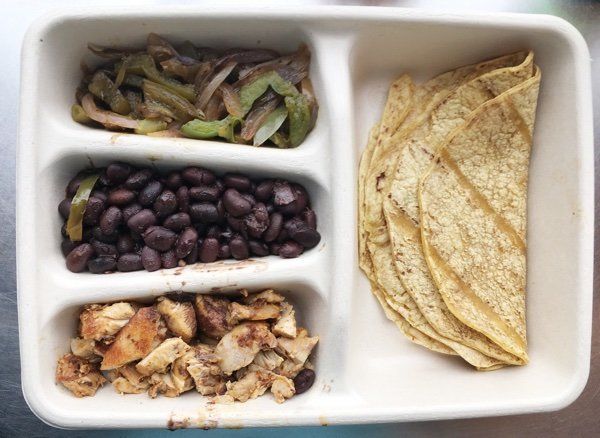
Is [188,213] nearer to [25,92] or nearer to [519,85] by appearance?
[25,92]

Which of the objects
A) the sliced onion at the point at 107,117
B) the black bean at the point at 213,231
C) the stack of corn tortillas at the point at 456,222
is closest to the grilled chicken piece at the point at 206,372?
the black bean at the point at 213,231

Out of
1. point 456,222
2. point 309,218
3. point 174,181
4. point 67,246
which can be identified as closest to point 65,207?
point 67,246

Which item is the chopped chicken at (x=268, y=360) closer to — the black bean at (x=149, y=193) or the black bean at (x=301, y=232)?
the black bean at (x=301, y=232)

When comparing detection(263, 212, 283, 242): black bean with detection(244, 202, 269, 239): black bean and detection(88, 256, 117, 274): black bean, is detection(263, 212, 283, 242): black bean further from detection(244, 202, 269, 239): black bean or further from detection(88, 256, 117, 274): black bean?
detection(88, 256, 117, 274): black bean

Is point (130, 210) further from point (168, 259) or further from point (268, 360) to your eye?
point (268, 360)

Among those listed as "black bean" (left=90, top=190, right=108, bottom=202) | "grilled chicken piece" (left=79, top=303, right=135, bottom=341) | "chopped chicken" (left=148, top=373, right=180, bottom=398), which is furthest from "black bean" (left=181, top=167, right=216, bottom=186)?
"chopped chicken" (left=148, top=373, right=180, bottom=398)

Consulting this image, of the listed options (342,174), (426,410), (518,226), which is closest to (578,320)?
(518,226)
